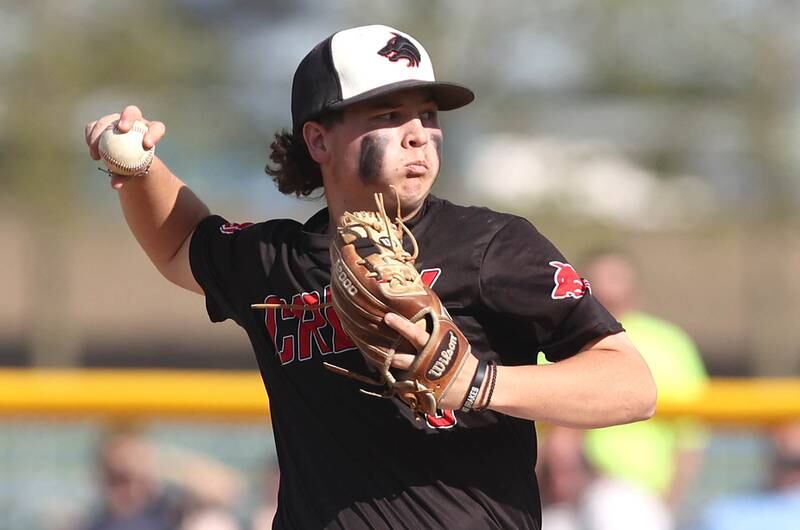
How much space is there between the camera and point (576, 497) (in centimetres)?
561

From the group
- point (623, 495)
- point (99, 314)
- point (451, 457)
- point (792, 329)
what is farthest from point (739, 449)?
point (99, 314)

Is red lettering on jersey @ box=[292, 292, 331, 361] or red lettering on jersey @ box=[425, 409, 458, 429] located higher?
red lettering on jersey @ box=[292, 292, 331, 361]

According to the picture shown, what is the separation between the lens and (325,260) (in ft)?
9.25

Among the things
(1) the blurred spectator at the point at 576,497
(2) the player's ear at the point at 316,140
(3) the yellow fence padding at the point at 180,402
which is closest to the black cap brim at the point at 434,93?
(2) the player's ear at the point at 316,140

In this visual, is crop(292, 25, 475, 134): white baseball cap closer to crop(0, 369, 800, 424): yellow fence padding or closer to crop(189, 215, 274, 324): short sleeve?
crop(189, 215, 274, 324): short sleeve

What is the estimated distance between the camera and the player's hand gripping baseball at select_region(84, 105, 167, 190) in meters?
3.05

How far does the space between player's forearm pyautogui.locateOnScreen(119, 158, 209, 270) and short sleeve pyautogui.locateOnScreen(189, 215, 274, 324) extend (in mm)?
65

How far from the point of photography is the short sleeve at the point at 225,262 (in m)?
2.94

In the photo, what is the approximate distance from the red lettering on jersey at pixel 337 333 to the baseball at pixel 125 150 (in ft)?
2.13

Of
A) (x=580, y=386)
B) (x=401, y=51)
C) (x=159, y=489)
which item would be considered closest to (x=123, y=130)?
(x=401, y=51)

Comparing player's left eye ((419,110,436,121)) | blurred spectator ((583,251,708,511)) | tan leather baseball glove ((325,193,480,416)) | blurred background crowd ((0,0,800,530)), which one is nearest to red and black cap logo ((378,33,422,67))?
player's left eye ((419,110,436,121))

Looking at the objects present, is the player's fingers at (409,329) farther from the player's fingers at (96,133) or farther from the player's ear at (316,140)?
the player's fingers at (96,133)

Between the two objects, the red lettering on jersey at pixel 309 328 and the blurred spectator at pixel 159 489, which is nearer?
the red lettering on jersey at pixel 309 328

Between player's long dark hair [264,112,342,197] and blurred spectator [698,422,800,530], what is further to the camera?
blurred spectator [698,422,800,530]
